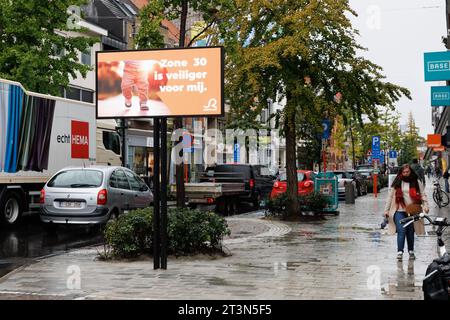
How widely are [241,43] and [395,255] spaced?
27.7 feet

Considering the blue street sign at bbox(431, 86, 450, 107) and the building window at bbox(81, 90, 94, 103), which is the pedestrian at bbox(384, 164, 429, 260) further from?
the building window at bbox(81, 90, 94, 103)

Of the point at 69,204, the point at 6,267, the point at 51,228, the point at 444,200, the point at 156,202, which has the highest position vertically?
the point at 156,202

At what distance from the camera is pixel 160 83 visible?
927 centimetres

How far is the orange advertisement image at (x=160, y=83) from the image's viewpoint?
360 inches

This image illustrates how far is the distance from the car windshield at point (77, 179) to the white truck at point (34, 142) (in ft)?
5.27

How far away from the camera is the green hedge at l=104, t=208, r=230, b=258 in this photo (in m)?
10.5

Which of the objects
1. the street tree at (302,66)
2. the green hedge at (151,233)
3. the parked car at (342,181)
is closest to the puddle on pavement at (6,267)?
the green hedge at (151,233)

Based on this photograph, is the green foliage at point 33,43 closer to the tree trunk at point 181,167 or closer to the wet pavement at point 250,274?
the tree trunk at point 181,167

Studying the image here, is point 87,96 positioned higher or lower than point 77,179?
higher

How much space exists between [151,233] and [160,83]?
8.59 ft

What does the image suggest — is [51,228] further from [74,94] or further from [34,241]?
[74,94]

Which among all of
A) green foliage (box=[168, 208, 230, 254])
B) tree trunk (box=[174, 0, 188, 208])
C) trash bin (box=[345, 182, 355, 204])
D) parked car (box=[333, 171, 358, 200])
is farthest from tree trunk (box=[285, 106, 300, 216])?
parked car (box=[333, 171, 358, 200])

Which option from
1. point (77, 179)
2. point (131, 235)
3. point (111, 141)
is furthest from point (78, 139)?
point (131, 235)
